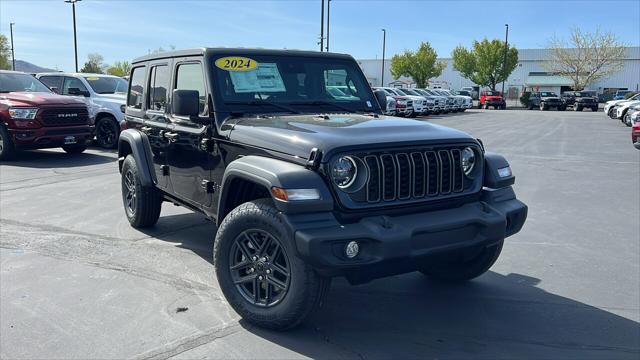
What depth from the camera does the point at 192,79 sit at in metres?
4.98

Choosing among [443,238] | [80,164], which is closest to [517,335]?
[443,238]

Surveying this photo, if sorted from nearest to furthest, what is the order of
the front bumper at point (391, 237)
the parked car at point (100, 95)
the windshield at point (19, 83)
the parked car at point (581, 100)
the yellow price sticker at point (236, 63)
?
the front bumper at point (391, 237) → the yellow price sticker at point (236, 63) → the windshield at point (19, 83) → the parked car at point (100, 95) → the parked car at point (581, 100)

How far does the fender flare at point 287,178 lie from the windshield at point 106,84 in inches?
474

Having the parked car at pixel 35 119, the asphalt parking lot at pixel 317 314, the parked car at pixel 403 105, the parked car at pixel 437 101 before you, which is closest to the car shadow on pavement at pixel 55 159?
the parked car at pixel 35 119

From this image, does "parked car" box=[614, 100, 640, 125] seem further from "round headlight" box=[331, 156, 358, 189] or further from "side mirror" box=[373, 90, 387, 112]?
"round headlight" box=[331, 156, 358, 189]

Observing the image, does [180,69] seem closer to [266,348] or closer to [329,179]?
[329,179]

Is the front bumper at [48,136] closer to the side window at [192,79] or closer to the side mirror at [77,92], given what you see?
the side mirror at [77,92]

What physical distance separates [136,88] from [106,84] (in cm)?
923

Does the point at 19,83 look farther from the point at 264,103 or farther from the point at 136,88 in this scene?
the point at 264,103

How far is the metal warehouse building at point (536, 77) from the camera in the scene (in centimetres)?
7950

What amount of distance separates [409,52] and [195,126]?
237ft

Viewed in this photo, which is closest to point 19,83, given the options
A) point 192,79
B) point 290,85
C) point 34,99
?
point 34,99

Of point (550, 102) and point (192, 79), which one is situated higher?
point (550, 102)

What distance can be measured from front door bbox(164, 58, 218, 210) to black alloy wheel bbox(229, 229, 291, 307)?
93cm
